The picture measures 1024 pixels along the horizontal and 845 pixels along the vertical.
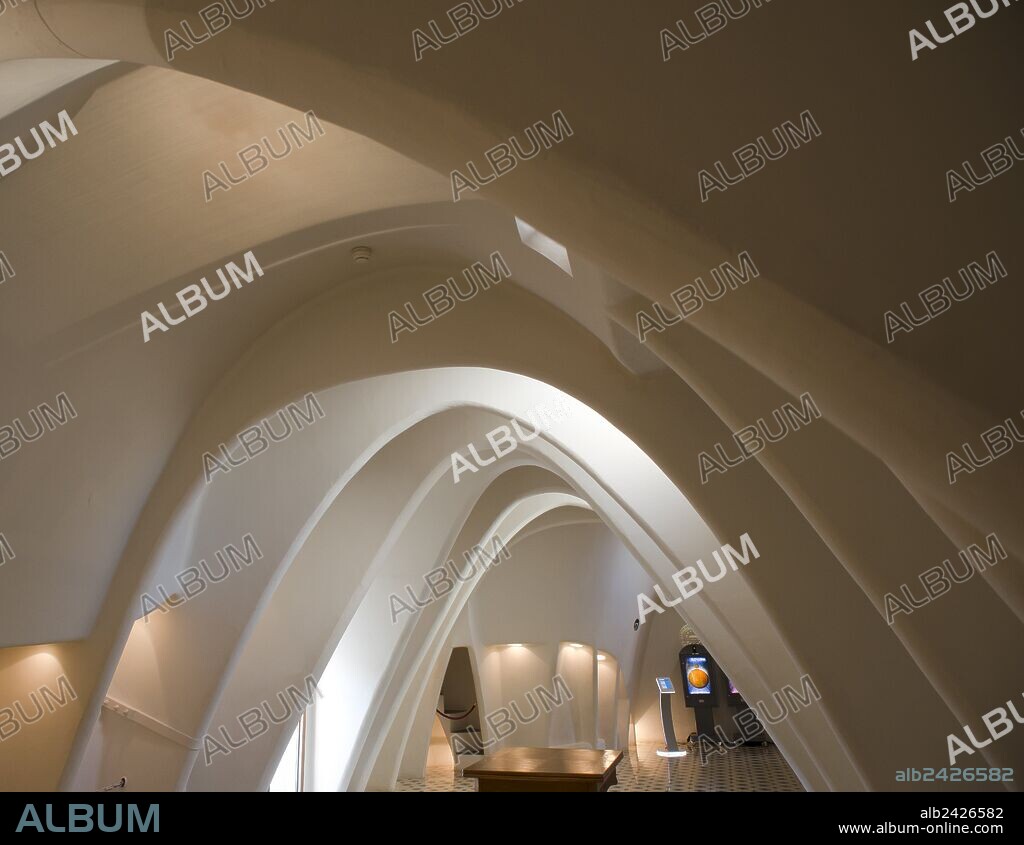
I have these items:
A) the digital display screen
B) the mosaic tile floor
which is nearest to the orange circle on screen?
the digital display screen

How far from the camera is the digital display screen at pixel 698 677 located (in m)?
24.3

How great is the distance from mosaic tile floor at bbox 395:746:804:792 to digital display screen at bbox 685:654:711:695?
186cm

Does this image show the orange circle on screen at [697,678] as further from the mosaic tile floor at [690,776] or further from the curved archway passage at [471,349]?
the curved archway passage at [471,349]

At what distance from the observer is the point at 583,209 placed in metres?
2.35

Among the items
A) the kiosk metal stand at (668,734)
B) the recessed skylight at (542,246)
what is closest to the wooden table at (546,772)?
the recessed skylight at (542,246)

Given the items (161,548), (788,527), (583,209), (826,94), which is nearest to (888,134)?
(826,94)

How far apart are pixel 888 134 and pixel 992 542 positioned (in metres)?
1.07

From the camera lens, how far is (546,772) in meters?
9.16

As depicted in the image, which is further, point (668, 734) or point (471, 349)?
point (668, 734)

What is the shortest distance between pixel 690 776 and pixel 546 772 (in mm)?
11710

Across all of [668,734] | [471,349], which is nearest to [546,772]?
[471,349]

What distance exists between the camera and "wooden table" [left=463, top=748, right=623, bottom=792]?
9.04 m

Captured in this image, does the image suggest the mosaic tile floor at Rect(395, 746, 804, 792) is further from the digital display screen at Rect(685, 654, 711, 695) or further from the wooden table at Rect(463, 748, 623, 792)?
the wooden table at Rect(463, 748, 623, 792)

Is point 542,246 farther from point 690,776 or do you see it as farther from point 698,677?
point 698,677
